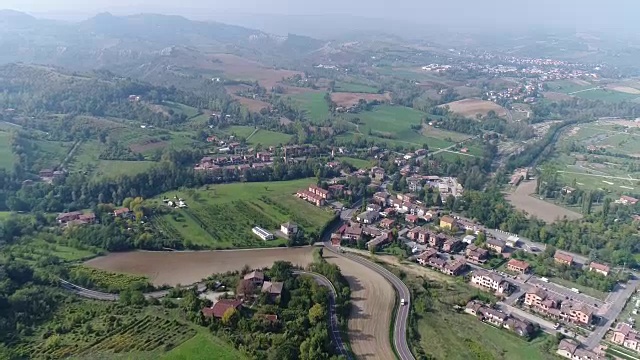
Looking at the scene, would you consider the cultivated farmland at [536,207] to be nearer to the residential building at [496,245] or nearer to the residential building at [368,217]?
the residential building at [496,245]

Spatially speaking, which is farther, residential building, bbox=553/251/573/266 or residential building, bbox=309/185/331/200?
residential building, bbox=309/185/331/200

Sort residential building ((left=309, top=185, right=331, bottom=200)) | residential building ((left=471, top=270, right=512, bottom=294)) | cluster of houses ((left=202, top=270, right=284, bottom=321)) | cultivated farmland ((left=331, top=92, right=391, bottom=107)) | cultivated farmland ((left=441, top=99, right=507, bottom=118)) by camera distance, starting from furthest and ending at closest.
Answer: cultivated farmland ((left=331, top=92, right=391, bottom=107)), cultivated farmland ((left=441, top=99, right=507, bottom=118)), residential building ((left=309, top=185, right=331, bottom=200)), residential building ((left=471, top=270, right=512, bottom=294)), cluster of houses ((left=202, top=270, right=284, bottom=321))

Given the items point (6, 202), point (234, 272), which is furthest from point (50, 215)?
point (234, 272)

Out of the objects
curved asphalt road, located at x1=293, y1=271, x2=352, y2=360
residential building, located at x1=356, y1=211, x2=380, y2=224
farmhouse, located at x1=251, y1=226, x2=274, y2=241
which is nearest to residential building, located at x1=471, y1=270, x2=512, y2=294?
curved asphalt road, located at x1=293, y1=271, x2=352, y2=360

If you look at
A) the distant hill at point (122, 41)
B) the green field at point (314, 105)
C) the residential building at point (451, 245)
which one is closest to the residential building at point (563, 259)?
the residential building at point (451, 245)

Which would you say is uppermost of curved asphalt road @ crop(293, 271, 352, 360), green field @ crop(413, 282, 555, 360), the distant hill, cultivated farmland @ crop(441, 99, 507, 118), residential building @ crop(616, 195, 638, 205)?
the distant hill

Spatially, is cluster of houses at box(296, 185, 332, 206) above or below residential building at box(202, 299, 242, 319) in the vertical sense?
below

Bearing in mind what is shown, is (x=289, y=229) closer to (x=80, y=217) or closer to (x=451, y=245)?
(x=451, y=245)

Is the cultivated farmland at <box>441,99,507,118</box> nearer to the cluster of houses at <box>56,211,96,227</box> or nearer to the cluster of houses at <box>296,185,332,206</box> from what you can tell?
the cluster of houses at <box>296,185,332,206</box>

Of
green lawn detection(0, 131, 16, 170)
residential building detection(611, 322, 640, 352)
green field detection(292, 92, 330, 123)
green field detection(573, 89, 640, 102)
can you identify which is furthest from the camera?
green field detection(573, 89, 640, 102)
